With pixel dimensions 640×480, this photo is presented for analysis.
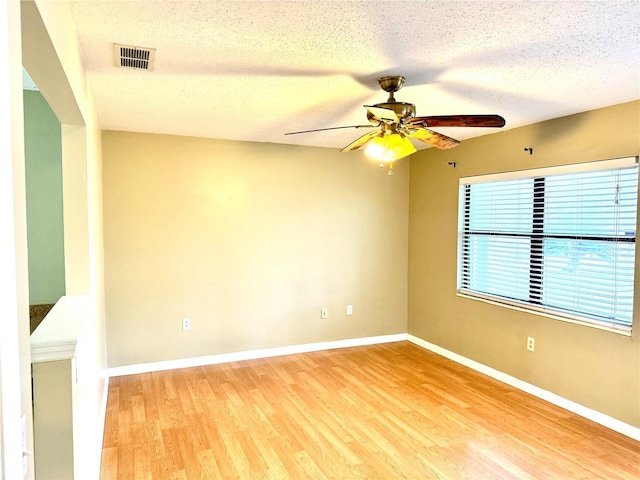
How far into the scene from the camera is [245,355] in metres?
4.54

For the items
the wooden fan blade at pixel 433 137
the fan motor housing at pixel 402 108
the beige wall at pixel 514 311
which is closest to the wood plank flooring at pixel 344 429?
the beige wall at pixel 514 311

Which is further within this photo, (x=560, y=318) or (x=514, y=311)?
(x=514, y=311)

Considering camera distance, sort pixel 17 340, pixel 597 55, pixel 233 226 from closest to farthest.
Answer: pixel 17 340, pixel 597 55, pixel 233 226

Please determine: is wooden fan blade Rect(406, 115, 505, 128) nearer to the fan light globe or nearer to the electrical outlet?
the fan light globe

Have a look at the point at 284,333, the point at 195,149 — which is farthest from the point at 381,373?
the point at 195,149

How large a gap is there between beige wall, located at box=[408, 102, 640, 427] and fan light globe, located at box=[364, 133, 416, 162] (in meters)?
1.66

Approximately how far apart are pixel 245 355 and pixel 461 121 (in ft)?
10.9

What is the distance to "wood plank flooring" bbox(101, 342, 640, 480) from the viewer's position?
8.46 feet

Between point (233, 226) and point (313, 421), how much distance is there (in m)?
2.17

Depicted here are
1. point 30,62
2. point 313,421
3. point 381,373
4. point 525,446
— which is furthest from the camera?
point 381,373

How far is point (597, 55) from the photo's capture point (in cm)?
218

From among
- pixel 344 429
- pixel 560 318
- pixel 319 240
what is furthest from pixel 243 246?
pixel 560 318

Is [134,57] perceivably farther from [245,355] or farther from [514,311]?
[514,311]

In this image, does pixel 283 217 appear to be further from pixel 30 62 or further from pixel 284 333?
pixel 30 62
